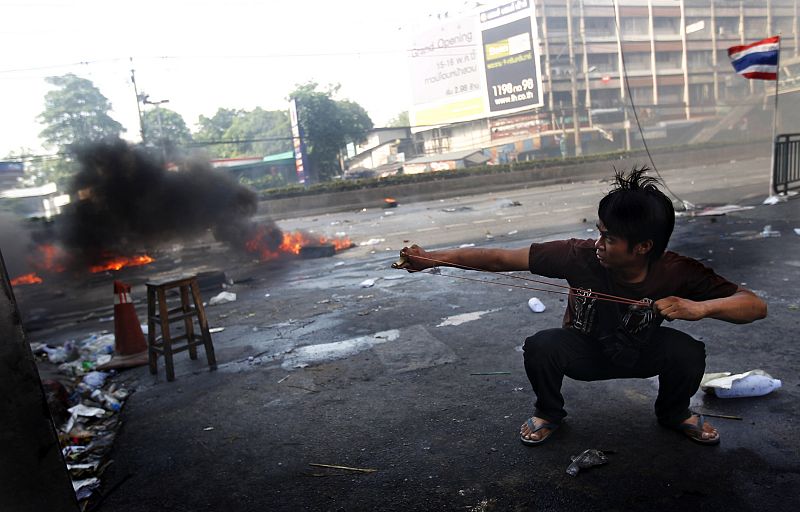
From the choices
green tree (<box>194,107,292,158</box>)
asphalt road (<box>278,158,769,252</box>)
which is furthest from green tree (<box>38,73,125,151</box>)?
green tree (<box>194,107,292,158</box>)

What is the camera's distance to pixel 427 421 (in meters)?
3.19

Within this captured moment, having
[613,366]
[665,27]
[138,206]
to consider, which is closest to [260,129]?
[665,27]

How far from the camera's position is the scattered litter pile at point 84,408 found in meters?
3.11

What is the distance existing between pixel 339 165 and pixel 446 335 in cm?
3812

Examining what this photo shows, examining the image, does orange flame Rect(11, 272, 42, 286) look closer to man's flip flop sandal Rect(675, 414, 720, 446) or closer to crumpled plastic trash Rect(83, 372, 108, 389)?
crumpled plastic trash Rect(83, 372, 108, 389)

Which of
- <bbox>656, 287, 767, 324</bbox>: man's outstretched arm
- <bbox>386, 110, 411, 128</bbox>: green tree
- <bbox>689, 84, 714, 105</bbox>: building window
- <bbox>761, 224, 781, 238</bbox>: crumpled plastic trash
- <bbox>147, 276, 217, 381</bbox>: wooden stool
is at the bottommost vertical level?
<bbox>761, 224, 781, 238</bbox>: crumpled plastic trash

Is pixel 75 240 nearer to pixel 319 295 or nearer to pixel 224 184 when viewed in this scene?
pixel 224 184

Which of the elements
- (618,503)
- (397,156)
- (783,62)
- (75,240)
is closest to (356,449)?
(618,503)

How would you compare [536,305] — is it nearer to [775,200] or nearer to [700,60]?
[775,200]

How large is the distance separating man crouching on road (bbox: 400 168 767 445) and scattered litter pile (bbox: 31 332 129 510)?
2.25 meters

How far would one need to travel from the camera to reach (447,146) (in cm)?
4997

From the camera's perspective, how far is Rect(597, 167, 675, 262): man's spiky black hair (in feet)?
7.55

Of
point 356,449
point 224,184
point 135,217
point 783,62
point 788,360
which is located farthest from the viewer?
point 783,62

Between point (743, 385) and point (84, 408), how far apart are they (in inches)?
176
